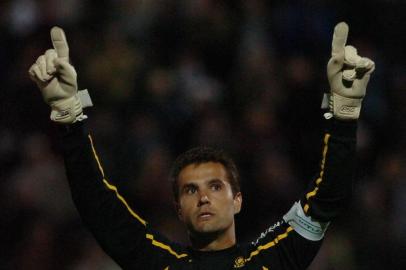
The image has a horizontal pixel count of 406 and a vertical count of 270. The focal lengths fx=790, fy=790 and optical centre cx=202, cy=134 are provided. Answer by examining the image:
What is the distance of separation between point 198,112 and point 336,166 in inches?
89.2

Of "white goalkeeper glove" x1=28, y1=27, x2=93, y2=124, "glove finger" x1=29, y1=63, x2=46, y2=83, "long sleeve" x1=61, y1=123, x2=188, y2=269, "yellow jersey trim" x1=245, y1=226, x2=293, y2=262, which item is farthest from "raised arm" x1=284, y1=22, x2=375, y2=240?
"glove finger" x1=29, y1=63, x2=46, y2=83

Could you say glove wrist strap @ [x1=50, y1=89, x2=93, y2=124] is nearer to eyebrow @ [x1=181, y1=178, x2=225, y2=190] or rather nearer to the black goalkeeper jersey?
the black goalkeeper jersey

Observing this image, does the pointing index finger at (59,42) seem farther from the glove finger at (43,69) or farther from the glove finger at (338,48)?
the glove finger at (338,48)

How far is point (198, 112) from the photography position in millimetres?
4812

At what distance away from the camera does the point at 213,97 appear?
4887mm

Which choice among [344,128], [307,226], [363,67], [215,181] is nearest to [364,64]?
[363,67]

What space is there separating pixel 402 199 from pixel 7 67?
8.45 feet

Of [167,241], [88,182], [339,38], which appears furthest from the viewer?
[167,241]

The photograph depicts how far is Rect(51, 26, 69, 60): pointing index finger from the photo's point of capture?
254 cm

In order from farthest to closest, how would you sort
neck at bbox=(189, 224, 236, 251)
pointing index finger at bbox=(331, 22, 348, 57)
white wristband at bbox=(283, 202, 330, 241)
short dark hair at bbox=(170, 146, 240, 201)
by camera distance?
short dark hair at bbox=(170, 146, 240, 201) → neck at bbox=(189, 224, 236, 251) → white wristband at bbox=(283, 202, 330, 241) → pointing index finger at bbox=(331, 22, 348, 57)

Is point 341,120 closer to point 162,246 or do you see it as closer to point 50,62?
point 162,246

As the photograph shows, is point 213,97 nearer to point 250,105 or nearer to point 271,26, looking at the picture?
point 250,105

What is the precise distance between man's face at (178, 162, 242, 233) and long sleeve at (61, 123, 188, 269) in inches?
5.9

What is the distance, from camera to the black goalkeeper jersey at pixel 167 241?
263 cm
